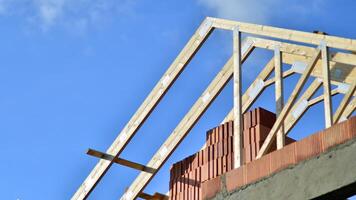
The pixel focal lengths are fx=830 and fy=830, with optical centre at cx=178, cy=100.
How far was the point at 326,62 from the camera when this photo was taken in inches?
390

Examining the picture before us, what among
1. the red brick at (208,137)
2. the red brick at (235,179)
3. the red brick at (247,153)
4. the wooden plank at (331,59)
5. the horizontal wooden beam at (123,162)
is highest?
the wooden plank at (331,59)

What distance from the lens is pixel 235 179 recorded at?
9961 mm

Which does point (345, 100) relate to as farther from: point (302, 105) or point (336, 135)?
point (302, 105)

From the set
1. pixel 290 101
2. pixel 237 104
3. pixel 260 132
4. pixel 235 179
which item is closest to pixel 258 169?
pixel 235 179

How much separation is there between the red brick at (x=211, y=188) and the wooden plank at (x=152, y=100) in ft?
9.36

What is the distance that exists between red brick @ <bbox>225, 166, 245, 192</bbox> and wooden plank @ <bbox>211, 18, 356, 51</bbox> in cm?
179

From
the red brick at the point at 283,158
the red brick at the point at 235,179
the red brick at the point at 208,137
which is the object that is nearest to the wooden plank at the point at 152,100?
the red brick at the point at 208,137

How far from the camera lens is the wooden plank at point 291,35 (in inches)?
381

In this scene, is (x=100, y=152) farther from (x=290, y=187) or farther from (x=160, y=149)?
(x=290, y=187)

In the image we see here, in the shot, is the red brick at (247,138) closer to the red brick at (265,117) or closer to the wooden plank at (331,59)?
the red brick at (265,117)

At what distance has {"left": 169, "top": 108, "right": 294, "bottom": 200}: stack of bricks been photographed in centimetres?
1191

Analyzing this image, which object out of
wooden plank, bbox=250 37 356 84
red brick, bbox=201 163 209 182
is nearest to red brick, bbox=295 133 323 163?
wooden plank, bbox=250 37 356 84

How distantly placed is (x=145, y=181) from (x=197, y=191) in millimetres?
1477

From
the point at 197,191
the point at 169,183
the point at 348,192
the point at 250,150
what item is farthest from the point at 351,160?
the point at 169,183
